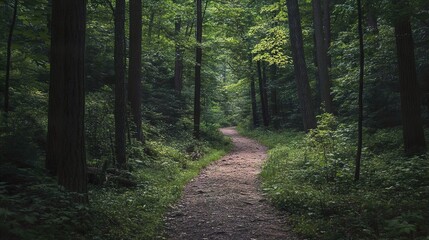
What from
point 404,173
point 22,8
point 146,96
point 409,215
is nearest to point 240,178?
point 404,173

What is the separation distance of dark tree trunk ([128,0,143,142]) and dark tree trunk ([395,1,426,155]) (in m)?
9.16

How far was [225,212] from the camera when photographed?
8406 mm

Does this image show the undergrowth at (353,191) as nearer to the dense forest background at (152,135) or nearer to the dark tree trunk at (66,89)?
the dense forest background at (152,135)

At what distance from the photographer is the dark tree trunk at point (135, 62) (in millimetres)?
14375

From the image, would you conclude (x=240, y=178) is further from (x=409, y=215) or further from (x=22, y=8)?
(x=22, y=8)

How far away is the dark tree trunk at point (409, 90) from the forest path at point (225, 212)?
4.56 meters

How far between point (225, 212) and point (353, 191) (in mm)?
2967

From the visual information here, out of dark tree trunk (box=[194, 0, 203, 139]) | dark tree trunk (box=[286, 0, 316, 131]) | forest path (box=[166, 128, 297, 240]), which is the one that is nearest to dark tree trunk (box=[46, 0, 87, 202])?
forest path (box=[166, 128, 297, 240])

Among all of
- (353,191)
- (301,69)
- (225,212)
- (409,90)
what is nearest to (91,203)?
(225,212)

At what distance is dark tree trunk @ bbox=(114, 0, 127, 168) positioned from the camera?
1068 cm

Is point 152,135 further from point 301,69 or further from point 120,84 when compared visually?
point 301,69

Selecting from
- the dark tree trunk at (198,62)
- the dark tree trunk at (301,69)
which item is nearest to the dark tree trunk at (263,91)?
the dark tree trunk at (198,62)

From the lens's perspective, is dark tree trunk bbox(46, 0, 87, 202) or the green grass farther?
the green grass

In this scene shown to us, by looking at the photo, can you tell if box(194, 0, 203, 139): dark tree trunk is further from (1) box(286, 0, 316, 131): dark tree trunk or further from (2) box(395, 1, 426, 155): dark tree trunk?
(2) box(395, 1, 426, 155): dark tree trunk
